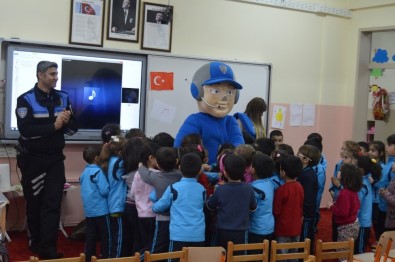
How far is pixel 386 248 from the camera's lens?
11.3 ft

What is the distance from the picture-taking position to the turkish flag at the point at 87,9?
545 cm

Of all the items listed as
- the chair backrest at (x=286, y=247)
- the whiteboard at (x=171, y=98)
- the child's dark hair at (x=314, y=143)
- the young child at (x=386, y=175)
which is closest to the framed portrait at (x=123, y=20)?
the whiteboard at (x=171, y=98)

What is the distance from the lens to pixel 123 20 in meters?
5.70

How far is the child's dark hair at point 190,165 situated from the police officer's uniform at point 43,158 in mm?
1358

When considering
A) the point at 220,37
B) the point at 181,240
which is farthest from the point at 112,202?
the point at 220,37

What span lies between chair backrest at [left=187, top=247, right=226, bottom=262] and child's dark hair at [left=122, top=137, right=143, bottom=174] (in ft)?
3.97

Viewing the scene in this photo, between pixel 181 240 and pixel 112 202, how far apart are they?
818 mm

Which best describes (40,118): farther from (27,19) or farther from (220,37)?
(220,37)

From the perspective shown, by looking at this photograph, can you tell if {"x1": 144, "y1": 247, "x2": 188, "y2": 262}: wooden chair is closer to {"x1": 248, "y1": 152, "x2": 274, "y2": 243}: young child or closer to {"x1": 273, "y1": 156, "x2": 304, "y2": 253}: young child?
{"x1": 248, "y1": 152, "x2": 274, "y2": 243}: young child

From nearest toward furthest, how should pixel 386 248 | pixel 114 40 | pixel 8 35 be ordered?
pixel 386 248, pixel 8 35, pixel 114 40

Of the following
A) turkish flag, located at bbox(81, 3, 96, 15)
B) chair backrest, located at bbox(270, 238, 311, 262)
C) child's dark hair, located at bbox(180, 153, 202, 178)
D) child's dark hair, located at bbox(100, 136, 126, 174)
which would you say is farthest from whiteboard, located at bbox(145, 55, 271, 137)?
chair backrest, located at bbox(270, 238, 311, 262)

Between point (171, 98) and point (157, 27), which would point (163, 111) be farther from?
point (157, 27)

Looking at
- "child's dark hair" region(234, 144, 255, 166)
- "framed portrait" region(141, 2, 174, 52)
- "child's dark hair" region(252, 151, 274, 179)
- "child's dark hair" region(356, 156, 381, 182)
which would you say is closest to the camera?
"child's dark hair" region(252, 151, 274, 179)

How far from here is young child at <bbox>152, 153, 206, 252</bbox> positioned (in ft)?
11.5
